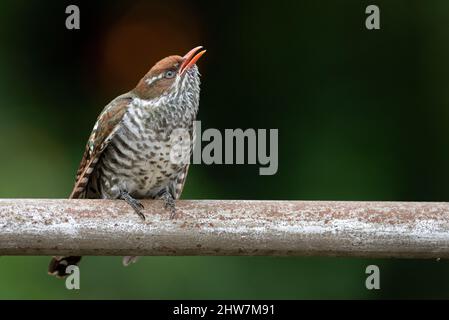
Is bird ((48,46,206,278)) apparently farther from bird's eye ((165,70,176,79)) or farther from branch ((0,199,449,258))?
branch ((0,199,449,258))

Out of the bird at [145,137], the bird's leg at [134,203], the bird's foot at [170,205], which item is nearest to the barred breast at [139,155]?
the bird at [145,137]

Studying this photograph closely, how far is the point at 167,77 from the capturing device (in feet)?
10.2

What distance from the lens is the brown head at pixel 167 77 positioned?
3.08m

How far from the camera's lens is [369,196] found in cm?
406

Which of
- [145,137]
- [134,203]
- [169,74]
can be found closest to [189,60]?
[169,74]

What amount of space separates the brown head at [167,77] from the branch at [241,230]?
76cm

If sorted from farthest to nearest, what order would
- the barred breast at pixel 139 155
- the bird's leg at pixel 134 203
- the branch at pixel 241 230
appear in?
the barred breast at pixel 139 155 < the bird's leg at pixel 134 203 < the branch at pixel 241 230

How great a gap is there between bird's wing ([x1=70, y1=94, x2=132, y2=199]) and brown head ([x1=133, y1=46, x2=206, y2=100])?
0.24 ft

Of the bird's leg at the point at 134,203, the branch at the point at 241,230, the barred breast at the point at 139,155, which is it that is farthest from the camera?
the barred breast at the point at 139,155

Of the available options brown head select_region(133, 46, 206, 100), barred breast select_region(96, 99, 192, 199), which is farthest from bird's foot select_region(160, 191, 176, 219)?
brown head select_region(133, 46, 206, 100)

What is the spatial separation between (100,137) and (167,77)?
324mm

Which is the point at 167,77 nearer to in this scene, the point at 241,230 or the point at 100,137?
the point at 100,137

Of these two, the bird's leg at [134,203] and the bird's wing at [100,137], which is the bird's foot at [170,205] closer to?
the bird's leg at [134,203]

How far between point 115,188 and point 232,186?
1.18 metres
